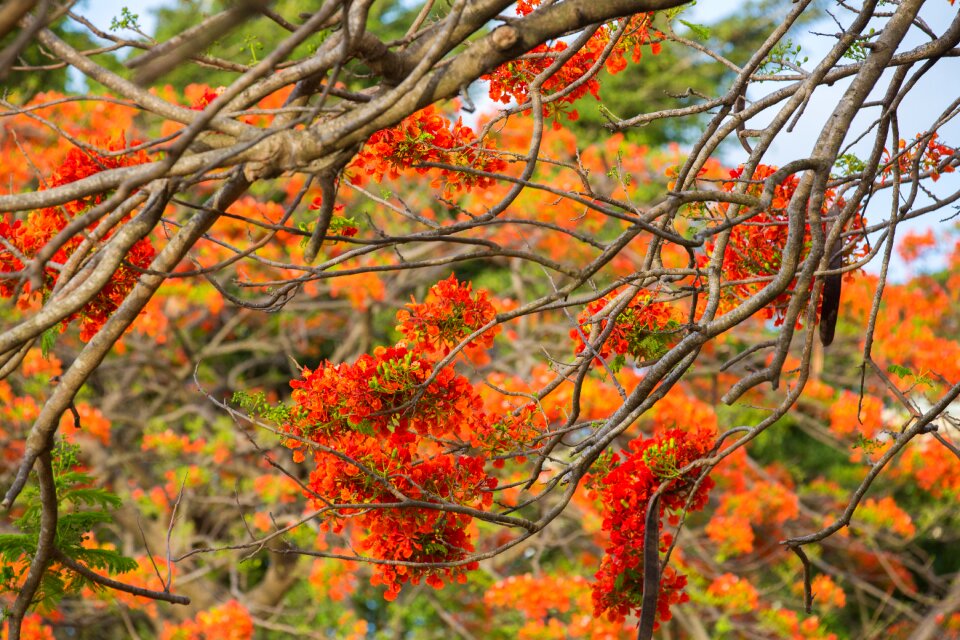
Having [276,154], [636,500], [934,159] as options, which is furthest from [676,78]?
[276,154]

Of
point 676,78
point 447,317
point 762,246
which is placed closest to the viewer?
point 447,317

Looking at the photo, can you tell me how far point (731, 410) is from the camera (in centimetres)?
825

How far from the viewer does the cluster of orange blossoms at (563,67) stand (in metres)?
3.13

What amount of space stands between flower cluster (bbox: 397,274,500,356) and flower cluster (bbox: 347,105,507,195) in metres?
0.32

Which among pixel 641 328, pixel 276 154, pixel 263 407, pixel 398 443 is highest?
pixel 276 154

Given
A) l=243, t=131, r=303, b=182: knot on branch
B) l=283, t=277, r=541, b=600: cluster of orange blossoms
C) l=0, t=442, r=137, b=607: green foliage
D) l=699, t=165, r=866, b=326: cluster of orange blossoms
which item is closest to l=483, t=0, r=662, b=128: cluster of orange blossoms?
l=699, t=165, r=866, b=326: cluster of orange blossoms

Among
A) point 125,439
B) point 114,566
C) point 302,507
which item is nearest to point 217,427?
point 302,507

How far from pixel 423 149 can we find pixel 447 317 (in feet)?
1.60

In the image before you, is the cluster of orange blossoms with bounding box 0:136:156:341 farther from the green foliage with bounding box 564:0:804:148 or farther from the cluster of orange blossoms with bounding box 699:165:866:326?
the green foliage with bounding box 564:0:804:148

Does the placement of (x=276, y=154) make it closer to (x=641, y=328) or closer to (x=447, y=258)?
(x=447, y=258)

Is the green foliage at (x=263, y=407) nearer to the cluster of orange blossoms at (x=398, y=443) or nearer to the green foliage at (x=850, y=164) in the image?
the cluster of orange blossoms at (x=398, y=443)

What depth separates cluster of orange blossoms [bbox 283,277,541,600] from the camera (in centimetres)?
262

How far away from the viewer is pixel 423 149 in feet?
9.42

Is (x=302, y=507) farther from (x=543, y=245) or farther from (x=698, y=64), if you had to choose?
(x=698, y=64)
